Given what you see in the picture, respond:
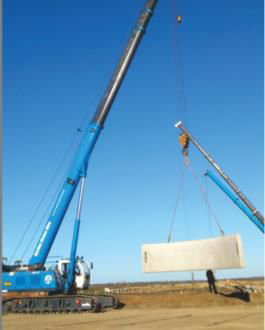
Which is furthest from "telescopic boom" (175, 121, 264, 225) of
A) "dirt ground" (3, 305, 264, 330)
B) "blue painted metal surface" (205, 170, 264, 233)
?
"dirt ground" (3, 305, 264, 330)

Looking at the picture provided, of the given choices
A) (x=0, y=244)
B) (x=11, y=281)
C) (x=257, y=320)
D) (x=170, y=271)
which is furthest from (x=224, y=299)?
(x=0, y=244)

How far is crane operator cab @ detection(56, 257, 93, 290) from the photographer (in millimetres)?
18766

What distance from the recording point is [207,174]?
2859cm

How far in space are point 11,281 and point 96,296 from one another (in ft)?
14.6

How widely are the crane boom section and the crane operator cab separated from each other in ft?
3.77

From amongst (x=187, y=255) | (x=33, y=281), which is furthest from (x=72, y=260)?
(x=187, y=255)

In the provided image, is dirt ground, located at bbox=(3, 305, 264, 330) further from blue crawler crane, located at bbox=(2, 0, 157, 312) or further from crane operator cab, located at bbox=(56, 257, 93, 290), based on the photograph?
crane operator cab, located at bbox=(56, 257, 93, 290)

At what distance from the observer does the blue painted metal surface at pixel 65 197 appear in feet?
58.2

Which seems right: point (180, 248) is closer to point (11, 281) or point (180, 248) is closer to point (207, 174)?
point (207, 174)

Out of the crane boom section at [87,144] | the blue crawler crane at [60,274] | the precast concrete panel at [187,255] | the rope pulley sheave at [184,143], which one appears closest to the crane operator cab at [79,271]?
the blue crawler crane at [60,274]

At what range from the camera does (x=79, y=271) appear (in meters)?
19.2

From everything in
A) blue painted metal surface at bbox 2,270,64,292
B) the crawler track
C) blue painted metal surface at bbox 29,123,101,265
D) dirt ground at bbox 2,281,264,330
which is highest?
blue painted metal surface at bbox 29,123,101,265

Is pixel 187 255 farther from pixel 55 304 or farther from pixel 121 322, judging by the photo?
pixel 121 322

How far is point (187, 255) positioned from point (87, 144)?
33.9ft
